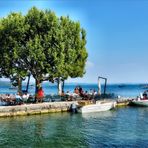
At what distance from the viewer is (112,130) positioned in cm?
3816

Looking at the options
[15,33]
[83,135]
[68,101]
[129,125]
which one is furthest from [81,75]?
[83,135]

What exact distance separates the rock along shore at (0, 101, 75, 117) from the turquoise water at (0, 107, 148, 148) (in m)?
1.55

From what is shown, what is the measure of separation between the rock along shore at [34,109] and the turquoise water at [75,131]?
1.55 meters

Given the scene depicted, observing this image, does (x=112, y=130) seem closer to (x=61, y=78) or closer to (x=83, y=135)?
(x=83, y=135)

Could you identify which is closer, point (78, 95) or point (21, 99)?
point (21, 99)

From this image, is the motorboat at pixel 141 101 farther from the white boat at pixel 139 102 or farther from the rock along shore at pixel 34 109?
the rock along shore at pixel 34 109

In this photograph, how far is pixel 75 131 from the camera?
37.8 m

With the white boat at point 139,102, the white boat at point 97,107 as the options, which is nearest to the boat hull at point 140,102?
the white boat at point 139,102

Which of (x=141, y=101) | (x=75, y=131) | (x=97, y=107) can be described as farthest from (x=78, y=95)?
(x=75, y=131)

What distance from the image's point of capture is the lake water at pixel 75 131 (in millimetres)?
31797

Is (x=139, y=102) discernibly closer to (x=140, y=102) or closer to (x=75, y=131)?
(x=140, y=102)

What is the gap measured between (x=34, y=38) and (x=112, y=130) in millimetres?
22581

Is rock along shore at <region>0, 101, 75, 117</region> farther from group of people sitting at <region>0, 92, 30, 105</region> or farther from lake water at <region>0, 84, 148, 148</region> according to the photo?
group of people sitting at <region>0, 92, 30, 105</region>

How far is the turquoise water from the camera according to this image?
3183cm
